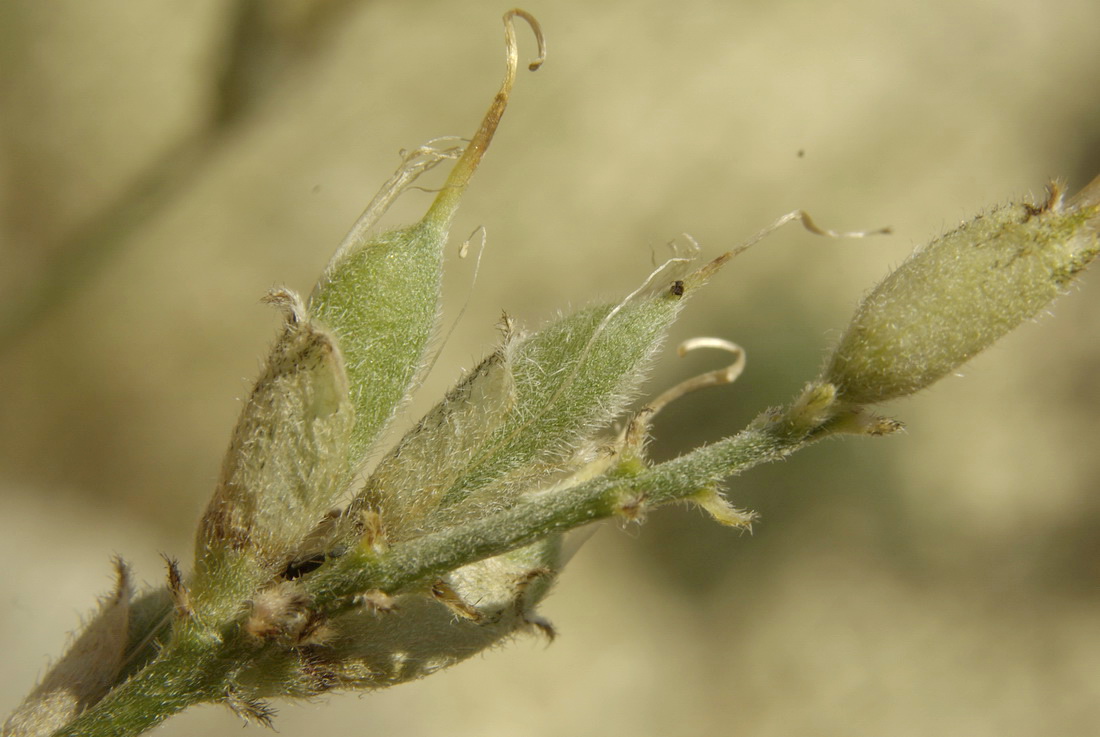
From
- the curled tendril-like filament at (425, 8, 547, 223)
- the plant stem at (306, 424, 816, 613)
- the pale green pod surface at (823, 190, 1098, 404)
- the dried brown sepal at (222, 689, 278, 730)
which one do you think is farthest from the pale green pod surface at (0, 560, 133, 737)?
the pale green pod surface at (823, 190, 1098, 404)

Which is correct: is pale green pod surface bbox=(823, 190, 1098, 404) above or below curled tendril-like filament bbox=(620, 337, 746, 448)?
above

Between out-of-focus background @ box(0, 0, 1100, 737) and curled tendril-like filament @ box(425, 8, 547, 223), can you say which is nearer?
curled tendril-like filament @ box(425, 8, 547, 223)

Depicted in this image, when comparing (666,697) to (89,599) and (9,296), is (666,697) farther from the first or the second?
(9,296)

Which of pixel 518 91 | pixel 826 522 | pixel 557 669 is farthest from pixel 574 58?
pixel 557 669

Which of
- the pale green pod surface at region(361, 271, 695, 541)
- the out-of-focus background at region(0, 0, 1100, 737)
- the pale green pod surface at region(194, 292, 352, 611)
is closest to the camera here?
the pale green pod surface at region(194, 292, 352, 611)

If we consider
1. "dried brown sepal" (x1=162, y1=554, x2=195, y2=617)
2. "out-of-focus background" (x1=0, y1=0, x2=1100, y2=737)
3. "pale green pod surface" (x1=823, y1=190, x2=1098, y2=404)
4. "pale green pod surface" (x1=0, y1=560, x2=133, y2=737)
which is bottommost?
"pale green pod surface" (x1=0, y1=560, x2=133, y2=737)

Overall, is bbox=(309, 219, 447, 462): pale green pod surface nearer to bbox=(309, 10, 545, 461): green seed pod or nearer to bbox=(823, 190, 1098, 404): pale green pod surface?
bbox=(309, 10, 545, 461): green seed pod

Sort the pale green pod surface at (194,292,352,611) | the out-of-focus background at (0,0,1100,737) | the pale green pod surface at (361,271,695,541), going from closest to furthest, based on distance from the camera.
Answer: the pale green pod surface at (194,292,352,611) → the pale green pod surface at (361,271,695,541) → the out-of-focus background at (0,0,1100,737)
